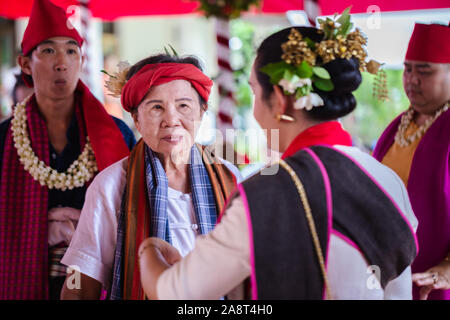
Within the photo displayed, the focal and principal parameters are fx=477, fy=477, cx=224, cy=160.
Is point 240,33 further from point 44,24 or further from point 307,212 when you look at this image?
point 307,212

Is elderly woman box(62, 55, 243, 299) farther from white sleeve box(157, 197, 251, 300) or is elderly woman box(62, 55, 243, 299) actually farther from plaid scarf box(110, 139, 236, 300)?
white sleeve box(157, 197, 251, 300)

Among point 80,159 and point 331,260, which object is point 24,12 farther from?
point 331,260

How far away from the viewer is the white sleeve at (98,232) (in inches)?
69.2

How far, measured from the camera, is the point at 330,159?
1337 millimetres

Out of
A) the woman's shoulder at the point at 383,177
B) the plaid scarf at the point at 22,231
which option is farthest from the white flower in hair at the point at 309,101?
the plaid scarf at the point at 22,231

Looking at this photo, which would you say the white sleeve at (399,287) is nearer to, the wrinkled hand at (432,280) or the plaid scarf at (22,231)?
the wrinkled hand at (432,280)

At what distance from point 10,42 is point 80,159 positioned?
25.0ft

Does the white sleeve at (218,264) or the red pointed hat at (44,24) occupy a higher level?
the red pointed hat at (44,24)

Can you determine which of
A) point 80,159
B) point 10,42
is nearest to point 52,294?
point 80,159

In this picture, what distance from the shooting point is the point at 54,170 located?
2.14m

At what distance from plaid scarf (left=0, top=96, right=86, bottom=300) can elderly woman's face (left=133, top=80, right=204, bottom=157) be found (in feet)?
→ 2.04

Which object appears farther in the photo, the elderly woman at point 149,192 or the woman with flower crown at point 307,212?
the elderly woman at point 149,192

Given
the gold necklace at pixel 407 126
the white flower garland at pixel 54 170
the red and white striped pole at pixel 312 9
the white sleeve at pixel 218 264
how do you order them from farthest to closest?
1. the red and white striped pole at pixel 312 9
2. the gold necklace at pixel 407 126
3. the white flower garland at pixel 54 170
4. the white sleeve at pixel 218 264

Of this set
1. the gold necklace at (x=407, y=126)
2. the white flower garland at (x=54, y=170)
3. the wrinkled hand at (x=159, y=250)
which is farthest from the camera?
the gold necklace at (x=407, y=126)
